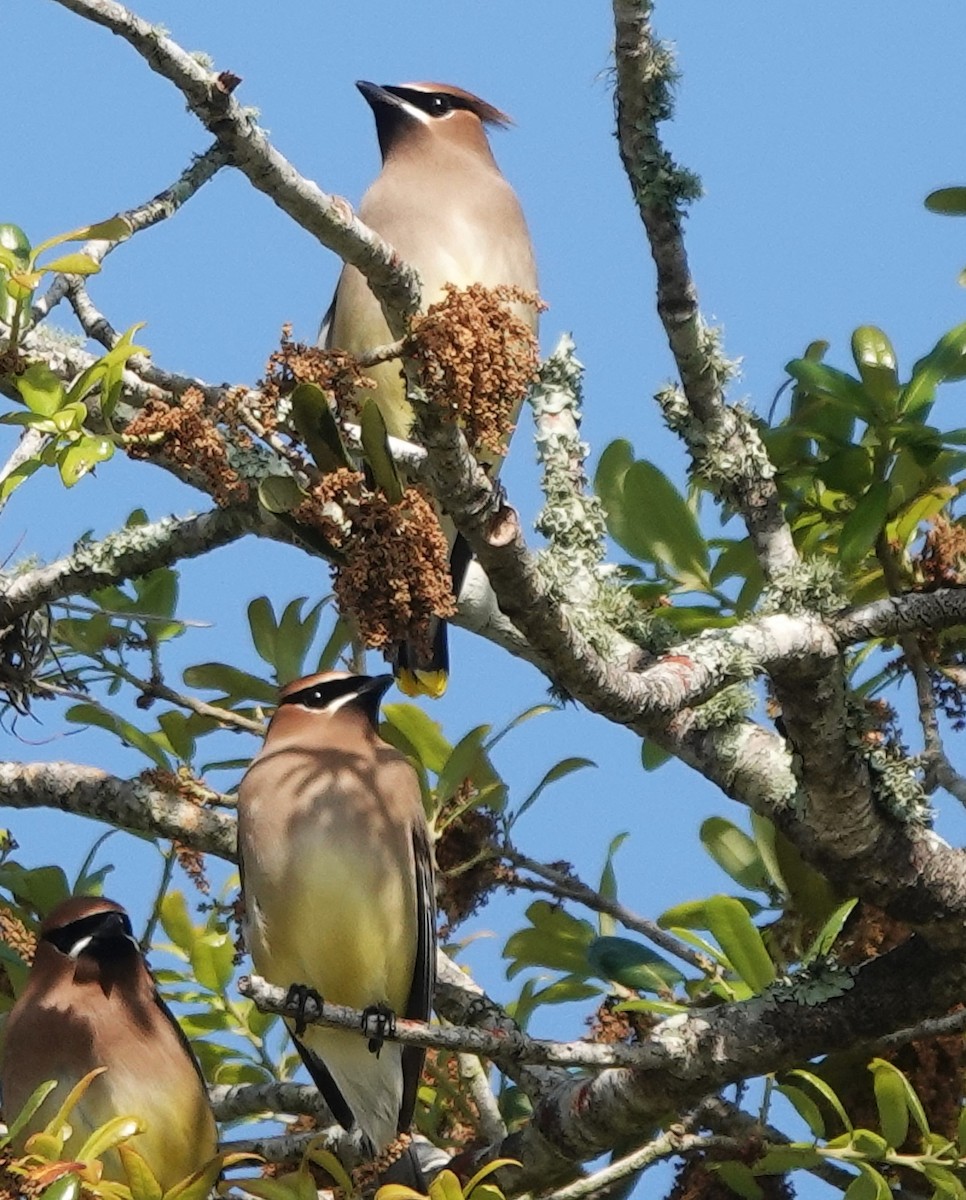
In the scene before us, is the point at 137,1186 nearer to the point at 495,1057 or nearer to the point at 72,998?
the point at 495,1057

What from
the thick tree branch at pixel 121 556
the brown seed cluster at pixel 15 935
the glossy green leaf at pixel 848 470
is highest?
the thick tree branch at pixel 121 556

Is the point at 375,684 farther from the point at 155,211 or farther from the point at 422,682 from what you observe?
the point at 155,211

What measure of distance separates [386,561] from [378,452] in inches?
6.5

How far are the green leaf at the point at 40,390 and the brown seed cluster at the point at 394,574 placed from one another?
70 centimetres

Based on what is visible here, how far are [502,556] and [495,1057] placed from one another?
2.62 feet

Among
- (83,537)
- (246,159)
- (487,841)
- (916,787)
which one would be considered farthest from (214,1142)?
(246,159)

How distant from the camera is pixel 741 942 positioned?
3549 millimetres

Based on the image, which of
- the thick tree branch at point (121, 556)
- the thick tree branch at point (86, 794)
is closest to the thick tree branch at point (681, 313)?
the thick tree branch at point (121, 556)

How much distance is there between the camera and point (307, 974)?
15.2 ft

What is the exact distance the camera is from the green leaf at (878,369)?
380cm

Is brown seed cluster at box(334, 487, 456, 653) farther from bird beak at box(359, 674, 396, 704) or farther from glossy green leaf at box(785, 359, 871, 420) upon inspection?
bird beak at box(359, 674, 396, 704)

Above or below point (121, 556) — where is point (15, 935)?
below

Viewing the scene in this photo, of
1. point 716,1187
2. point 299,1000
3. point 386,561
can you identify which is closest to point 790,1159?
point 716,1187

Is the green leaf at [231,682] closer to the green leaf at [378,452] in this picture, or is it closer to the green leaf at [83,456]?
the green leaf at [83,456]
